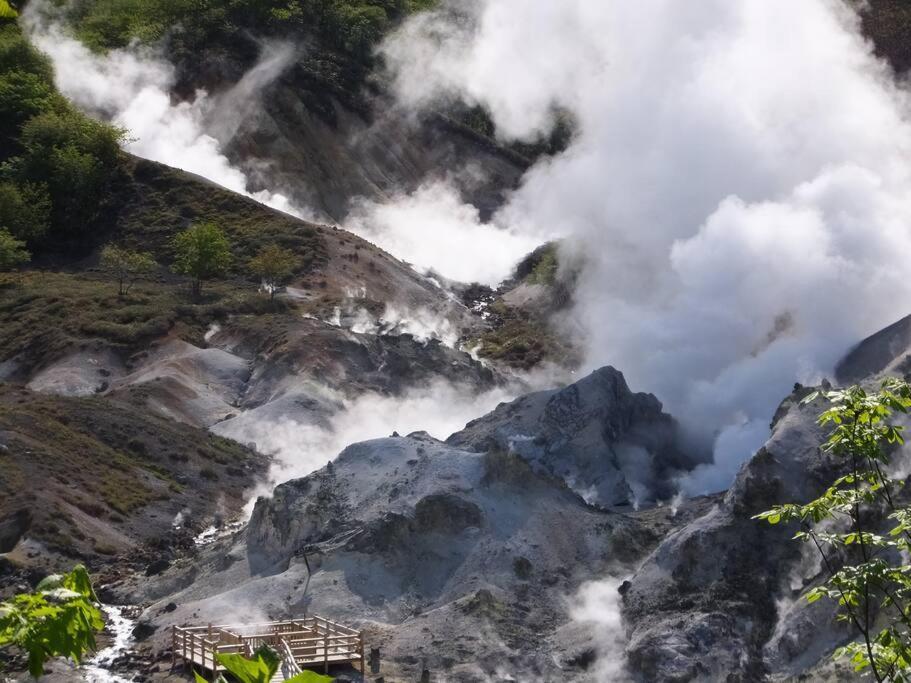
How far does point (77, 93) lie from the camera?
9375 cm

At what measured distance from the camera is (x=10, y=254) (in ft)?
239

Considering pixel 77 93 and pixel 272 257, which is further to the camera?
pixel 77 93

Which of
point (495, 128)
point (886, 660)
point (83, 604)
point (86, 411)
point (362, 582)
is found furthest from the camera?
point (495, 128)

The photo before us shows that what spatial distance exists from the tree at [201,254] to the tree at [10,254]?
858cm

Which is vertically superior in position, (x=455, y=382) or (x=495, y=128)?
(x=495, y=128)

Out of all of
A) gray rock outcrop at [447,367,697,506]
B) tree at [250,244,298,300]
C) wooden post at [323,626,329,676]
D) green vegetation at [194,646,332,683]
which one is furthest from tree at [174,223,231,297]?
green vegetation at [194,646,332,683]

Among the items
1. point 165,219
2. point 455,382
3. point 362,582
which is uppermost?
point 165,219

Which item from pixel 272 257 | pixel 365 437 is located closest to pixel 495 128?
pixel 272 257

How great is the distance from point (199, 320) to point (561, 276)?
22.4 metres

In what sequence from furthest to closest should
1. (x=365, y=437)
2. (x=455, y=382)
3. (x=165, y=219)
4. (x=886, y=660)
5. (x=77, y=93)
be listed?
1. (x=77, y=93)
2. (x=165, y=219)
3. (x=455, y=382)
4. (x=365, y=437)
5. (x=886, y=660)

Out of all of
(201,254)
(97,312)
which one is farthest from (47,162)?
(97,312)

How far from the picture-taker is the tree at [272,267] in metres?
72.8

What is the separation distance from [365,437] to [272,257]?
941 inches

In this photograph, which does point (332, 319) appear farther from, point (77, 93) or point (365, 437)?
point (77, 93)
